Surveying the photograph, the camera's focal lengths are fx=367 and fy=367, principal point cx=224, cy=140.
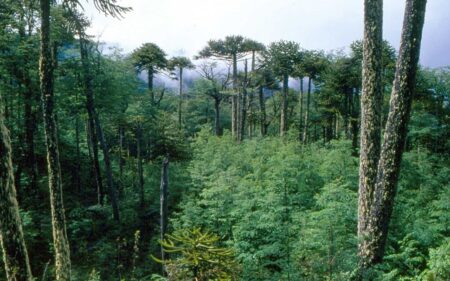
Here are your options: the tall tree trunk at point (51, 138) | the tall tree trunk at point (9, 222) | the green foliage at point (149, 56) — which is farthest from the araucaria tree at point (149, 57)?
the tall tree trunk at point (9, 222)

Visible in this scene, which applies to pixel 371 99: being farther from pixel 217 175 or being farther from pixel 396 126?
pixel 217 175

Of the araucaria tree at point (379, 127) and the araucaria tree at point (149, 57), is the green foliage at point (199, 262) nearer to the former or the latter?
the araucaria tree at point (379, 127)

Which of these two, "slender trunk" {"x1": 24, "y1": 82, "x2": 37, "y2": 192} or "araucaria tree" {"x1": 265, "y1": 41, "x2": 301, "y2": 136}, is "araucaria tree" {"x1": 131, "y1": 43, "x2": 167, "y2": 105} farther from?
"slender trunk" {"x1": 24, "y1": 82, "x2": 37, "y2": 192}

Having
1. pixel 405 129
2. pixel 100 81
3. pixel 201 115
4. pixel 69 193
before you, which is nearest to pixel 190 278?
pixel 405 129

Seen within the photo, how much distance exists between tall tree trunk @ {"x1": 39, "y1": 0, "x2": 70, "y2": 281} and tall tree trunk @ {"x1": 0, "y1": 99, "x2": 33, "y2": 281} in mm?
3818

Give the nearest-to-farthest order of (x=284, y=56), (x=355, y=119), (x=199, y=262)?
1. (x=199, y=262)
2. (x=355, y=119)
3. (x=284, y=56)

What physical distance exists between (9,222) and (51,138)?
4.20 m

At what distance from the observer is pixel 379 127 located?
7.76 meters

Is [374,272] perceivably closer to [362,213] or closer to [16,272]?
[362,213]

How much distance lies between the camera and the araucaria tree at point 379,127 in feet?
20.8

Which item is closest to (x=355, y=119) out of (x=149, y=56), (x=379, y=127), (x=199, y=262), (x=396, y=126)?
(x=379, y=127)

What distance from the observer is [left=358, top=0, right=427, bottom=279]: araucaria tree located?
635 cm

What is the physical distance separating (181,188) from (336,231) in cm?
1418

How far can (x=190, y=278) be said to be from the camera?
3.20 m
